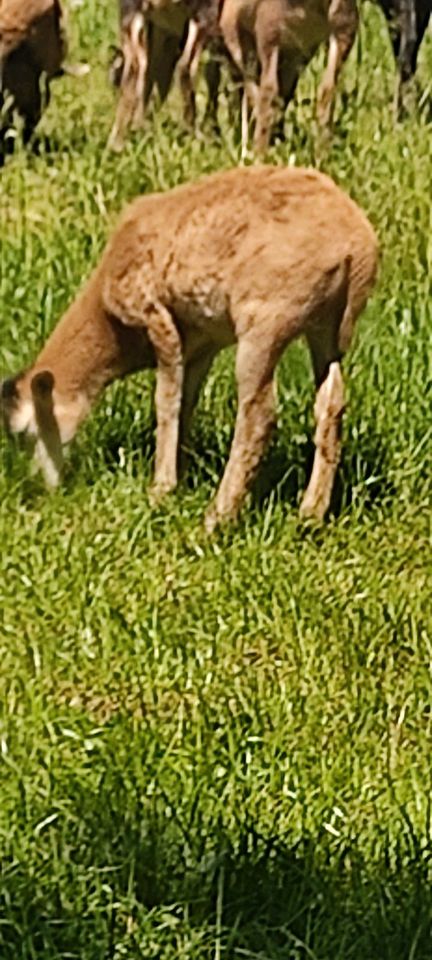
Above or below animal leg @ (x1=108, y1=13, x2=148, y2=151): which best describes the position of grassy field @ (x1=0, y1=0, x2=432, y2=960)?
below

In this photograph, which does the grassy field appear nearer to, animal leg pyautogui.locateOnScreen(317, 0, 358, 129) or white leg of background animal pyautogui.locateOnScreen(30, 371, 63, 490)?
white leg of background animal pyautogui.locateOnScreen(30, 371, 63, 490)

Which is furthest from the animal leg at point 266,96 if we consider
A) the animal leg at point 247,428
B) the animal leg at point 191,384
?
the animal leg at point 247,428

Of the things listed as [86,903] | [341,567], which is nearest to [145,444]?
[341,567]

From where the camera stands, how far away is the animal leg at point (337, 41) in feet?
30.4

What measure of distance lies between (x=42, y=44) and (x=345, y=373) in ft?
14.0

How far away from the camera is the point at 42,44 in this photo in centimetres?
1046

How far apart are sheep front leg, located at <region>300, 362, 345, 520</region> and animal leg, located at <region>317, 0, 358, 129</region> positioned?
3204mm

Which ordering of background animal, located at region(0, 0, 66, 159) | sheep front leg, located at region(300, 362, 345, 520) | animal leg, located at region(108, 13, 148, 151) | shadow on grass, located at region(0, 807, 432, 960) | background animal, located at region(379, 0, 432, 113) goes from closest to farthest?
shadow on grass, located at region(0, 807, 432, 960), sheep front leg, located at region(300, 362, 345, 520), animal leg, located at region(108, 13, 148, 151), background animal, located at region(0, 0, 66, 159), background animal, located at region(379, 0, 432, 113)

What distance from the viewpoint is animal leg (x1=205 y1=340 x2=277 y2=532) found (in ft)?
19.8

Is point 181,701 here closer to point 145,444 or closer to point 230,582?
point 230,582

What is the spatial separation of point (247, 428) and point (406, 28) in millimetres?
5189

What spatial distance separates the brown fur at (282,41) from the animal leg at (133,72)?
0.47 m

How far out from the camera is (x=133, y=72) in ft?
34.2

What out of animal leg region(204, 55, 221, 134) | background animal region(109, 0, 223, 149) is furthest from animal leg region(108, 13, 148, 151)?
animal leg region(204, 55, 221, 134)
